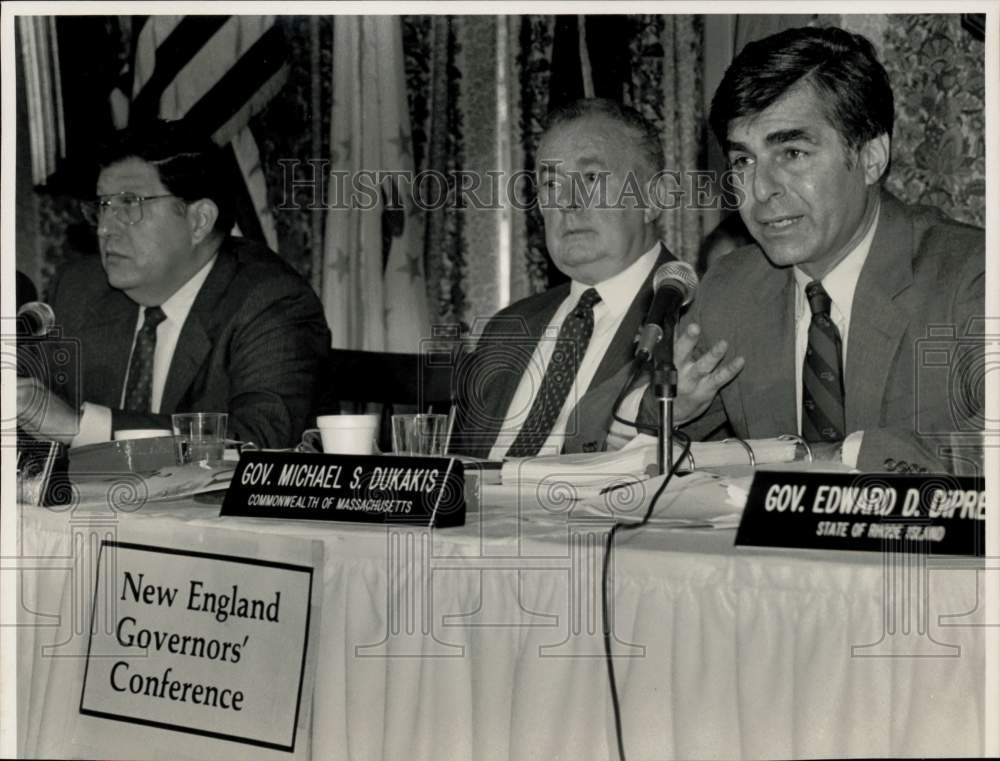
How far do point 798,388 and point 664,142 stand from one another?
0.64 m

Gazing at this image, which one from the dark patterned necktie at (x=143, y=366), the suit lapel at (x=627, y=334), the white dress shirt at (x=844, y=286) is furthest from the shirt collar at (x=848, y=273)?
the dark patterned necktie at (x=143, y=366)

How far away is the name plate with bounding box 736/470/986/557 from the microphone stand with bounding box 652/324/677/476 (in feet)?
0.95

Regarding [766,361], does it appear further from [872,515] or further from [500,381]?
[872,515]

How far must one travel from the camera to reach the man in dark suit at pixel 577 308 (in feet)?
8.27

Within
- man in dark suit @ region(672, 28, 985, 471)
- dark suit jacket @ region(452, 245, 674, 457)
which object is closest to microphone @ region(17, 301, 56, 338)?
dark suit jacket @ region(452, 245, 674, 457)

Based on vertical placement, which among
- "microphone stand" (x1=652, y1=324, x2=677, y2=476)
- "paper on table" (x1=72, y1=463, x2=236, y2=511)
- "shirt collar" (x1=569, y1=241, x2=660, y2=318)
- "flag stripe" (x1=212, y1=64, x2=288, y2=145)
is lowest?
"paper on table" (x1=72, y1=463, x2=236, y2=511)

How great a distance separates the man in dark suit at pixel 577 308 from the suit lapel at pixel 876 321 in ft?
1.56

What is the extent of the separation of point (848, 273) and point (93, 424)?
1812 mm

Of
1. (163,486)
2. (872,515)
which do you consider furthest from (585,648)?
(163,486)

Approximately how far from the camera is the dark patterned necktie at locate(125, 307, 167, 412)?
2.77m

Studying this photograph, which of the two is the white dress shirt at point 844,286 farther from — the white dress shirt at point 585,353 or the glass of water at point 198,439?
the glass of water at point 198,439

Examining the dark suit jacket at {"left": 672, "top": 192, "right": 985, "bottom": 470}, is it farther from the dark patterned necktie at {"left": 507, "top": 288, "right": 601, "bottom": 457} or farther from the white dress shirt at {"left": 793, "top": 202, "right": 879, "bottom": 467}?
the dark patterned necktie at {"left": 507, "top": 288, "right": 601, "bottom": 457}

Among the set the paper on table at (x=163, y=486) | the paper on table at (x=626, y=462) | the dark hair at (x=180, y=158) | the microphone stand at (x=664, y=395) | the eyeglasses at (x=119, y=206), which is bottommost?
the paper on table at (x=163, y=486)

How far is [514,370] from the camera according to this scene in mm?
2609
